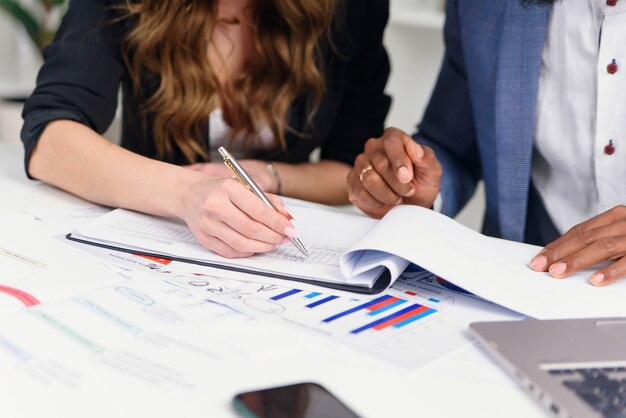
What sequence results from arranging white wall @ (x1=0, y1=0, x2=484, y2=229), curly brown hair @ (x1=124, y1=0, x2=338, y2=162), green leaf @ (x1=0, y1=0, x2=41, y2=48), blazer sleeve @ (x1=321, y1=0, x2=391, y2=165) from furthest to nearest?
1. green leaf @ (x1=0, y1=0, x2=41, y2=48)
2. white wall @ (x1=0, y1=0, x2=484, y2=229)
3. blazer sleeve @ (x1=321, y1=0, x2=391, y2=165)
4. curly brown hair @ (x1=124, y1=0, x2=338, y2=162)

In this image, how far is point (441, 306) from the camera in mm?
757

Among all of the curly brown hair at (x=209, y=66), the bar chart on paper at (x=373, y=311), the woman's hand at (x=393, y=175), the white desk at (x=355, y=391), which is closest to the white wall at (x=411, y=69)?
the curly brown hair at (x=209, y=66)

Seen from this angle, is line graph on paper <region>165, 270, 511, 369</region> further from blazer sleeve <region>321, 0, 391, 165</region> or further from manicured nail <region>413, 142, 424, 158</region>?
blazer sleeve <region>321, 0, 391, 165</region>

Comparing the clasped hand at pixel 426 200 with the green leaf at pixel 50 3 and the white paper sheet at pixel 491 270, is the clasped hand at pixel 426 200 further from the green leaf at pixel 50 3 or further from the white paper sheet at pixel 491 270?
the green leaf at pixel 50 3

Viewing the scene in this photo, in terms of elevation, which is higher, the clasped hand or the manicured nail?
the manicured nail

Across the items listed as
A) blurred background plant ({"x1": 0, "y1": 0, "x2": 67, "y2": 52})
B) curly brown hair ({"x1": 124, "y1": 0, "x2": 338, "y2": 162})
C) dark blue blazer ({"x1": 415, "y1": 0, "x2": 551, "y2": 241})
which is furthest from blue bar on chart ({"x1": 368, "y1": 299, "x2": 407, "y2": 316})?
blurred background plant ({"x1": 0, "y1": 0, "x2": 67, "y2": 52})

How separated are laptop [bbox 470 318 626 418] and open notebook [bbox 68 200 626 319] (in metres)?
0.04

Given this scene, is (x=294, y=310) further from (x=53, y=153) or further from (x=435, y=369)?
(x=53, y=153)

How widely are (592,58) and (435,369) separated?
0.70 m

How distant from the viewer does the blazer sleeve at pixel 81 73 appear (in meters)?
1.14

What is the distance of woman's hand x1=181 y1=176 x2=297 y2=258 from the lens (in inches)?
32.4

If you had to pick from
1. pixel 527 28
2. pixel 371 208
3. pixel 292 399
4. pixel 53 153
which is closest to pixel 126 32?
pixel 53 153

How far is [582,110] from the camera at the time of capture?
46.1 inches

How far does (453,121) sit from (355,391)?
0.86 metres
